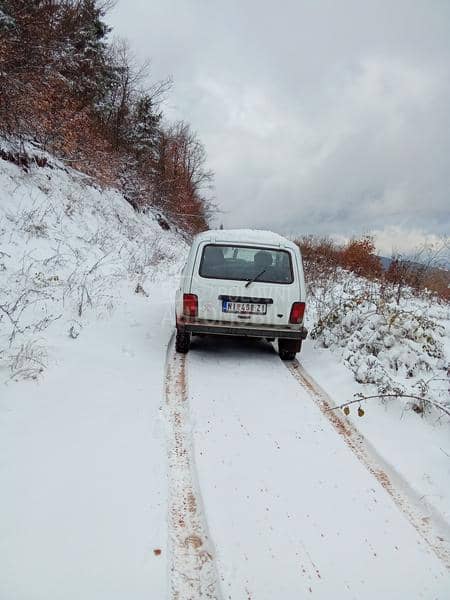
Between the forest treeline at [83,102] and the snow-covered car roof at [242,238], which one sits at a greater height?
the forest treeline at [83,102]

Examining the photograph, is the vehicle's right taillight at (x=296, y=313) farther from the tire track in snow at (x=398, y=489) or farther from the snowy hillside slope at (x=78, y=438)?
the snowy hillside slope at (x=78, y=438)

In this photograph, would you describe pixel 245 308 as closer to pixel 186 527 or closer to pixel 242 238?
pixel 242 238

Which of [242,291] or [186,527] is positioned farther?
[242,291]

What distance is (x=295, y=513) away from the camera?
2.09 m

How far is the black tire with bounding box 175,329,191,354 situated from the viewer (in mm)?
4766

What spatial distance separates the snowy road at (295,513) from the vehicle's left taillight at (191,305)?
4.57 feet

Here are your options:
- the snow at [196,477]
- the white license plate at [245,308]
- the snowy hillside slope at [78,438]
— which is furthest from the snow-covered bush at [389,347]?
the snowy hillside slope at [78,438]

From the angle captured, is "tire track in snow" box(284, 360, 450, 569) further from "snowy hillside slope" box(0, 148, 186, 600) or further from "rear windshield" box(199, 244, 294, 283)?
"rear windshield" box(199, 244, 294, 283)

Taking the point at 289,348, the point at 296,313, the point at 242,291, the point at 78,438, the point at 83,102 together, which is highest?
the point at 83,102

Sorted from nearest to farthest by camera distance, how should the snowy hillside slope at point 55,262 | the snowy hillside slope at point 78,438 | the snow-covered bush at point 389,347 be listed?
the snowy hillside slope at point 78,438
the snow-covered bush at point 389,347
the snowy hillside slope at point 55,262

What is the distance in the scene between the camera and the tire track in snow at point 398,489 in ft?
6.66

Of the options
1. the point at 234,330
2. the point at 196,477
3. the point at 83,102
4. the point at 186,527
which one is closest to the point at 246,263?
the point at 234,330

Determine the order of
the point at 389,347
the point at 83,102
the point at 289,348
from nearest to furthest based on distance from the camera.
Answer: the point at 389,347
the point at 289,348
the point at 83,102

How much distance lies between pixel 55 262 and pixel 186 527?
21.5 feet
